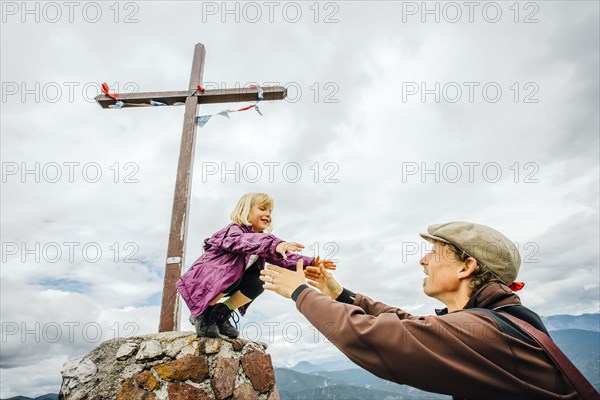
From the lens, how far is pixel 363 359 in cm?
174

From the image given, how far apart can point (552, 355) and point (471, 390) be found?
1.32 ft

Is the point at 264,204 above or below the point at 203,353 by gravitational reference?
above

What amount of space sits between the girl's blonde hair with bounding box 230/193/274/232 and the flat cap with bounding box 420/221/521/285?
2434 millimetres

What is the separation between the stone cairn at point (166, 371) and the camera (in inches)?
150

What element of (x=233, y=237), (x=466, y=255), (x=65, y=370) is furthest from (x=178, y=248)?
(x=466, y=255)

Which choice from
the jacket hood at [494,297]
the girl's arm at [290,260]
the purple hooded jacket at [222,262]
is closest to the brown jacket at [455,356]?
the jacket hood at [494,297]

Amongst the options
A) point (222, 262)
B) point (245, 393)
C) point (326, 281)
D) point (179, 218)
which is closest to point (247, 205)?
point (222, 262)

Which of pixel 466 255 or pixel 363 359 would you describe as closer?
pixel 363 359

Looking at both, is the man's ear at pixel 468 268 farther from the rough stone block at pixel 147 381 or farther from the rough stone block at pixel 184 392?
the rough stone block at pixel 147 381

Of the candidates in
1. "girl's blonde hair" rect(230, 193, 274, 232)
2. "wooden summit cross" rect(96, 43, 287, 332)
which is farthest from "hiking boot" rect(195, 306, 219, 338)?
"girl's blonde hair" rect(230, 193, 274, 232)

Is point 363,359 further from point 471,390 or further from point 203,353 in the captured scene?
point 203,353

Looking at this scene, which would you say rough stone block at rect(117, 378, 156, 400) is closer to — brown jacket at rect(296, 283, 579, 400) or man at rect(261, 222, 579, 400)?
man at rect(261, 222, 579, 400)

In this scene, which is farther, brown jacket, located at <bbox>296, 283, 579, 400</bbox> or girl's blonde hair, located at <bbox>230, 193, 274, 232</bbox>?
girl's blonde hair, located at <bbox>230, 193, 274, 232</bbox>

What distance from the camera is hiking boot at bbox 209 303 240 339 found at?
4.25 metres
